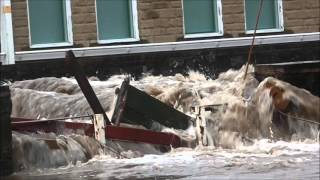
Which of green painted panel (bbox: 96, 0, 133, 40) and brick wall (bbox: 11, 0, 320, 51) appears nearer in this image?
brick wall (bbox: 11, 0, 320, 51)

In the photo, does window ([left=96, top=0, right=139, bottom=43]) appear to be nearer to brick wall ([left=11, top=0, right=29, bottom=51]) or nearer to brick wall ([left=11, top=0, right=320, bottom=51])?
brick wall ([left=11, top=0, right=320, bottom=51])

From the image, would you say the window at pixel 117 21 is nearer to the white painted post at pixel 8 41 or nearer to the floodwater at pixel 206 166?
the white painted post at pixel 8 41

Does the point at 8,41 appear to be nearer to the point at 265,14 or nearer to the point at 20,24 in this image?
the point at 20,24

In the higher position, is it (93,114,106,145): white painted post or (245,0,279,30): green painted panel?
(245,0,279,30): green painted panel

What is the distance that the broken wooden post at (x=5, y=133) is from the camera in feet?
29.5

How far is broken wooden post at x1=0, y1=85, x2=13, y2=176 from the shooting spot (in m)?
8.99

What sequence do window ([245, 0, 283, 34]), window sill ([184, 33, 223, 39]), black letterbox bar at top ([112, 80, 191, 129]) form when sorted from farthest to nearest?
window ([245, 0, 283, 34])
window sill ([184, 33, 223, 39])
black letterbox bar at top ([112, 80, 191, 129])

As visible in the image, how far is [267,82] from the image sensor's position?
15555 mm

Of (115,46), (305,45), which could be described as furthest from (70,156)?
(305,45)

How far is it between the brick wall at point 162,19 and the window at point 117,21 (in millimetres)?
198

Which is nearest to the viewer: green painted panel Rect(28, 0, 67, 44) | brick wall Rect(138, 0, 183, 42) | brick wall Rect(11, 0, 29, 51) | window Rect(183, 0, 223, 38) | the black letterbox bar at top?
the black letterbox bar at top

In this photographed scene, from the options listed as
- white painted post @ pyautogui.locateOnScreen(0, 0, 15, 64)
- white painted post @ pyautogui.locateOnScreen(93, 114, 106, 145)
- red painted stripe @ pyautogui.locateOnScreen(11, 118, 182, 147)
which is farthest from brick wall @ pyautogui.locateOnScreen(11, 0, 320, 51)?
white painted post @ pyautogui.locateOnScreen(93, 114, 106, 145)

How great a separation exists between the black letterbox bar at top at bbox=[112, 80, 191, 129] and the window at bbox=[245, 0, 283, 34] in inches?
280

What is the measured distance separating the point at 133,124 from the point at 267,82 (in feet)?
12.9
